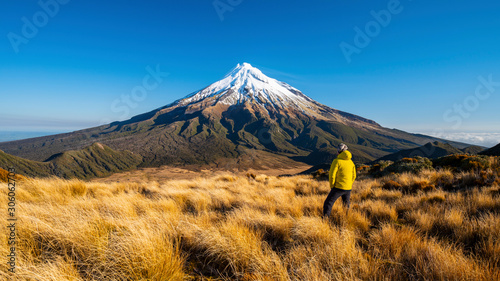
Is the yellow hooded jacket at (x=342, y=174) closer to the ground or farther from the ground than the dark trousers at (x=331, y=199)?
farther from the ground

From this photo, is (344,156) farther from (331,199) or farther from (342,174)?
(331,199)

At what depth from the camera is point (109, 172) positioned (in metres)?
182

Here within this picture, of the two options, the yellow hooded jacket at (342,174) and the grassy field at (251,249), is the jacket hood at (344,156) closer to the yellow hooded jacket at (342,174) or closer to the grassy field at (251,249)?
the yellow hooded jacket at (342,174)

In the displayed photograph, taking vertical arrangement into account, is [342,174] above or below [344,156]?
below

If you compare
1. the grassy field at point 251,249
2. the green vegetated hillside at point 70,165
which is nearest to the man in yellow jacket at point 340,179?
the grassy field at point 251,249

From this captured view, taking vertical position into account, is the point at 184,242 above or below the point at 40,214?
below

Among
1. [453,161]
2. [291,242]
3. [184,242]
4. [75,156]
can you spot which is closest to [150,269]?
[184,242]

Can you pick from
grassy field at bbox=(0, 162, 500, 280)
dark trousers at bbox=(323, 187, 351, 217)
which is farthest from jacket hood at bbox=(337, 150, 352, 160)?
grassy field at bbox=(0, 162, 500, 280)

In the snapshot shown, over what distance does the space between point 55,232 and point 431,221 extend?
6.49 meters

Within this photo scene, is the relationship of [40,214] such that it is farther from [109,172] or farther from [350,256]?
[109,172]

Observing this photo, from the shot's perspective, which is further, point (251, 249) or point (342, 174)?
point (342, 174)

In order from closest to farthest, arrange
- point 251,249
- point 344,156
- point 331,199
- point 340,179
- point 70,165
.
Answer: point 251,249 < point 331,199 < point 340,179 < point 344,156 < point 70,165

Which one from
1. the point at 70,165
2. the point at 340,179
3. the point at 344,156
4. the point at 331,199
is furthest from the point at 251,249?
the point at 70,165

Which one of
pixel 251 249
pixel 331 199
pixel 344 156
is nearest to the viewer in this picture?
pixel 251 249
